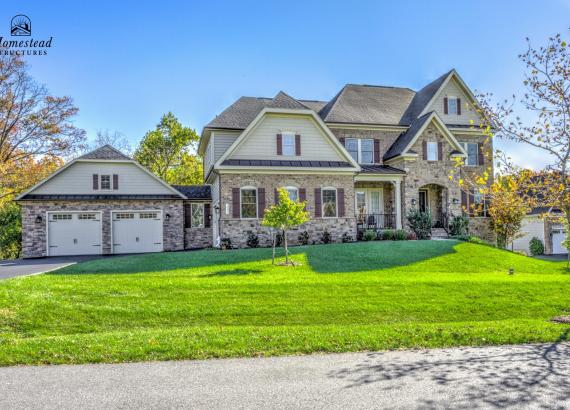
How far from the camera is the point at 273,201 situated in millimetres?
20812

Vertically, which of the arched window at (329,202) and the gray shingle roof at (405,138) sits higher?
the gray shingle roof at (405,138)

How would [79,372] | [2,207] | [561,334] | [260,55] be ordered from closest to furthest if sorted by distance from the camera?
[79,372], [561,334], [260,55], [2,207]

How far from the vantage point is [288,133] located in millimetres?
21375

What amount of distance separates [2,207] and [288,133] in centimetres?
2120

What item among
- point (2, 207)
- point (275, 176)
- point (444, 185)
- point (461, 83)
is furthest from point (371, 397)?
point (2, 207)

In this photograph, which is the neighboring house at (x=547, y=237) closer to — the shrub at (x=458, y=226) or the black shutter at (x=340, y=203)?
the shrub at (x=458, y=226)

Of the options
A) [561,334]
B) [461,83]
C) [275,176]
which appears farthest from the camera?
[461,83]

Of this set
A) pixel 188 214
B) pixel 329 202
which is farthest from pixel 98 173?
pixel 329 202

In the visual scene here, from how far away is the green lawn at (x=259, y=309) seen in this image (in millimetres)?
6809

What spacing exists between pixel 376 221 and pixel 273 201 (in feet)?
20.2

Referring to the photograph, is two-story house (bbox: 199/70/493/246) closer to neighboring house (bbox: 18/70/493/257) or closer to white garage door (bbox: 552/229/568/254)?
neighboring house (bbox: 18/70/493/257)

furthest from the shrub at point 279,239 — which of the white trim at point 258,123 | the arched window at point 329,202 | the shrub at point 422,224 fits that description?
the shrub at point 422,224

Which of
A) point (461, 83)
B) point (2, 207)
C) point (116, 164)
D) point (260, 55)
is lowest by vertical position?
point (2, 207)

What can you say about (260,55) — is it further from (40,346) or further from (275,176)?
(40,346)
